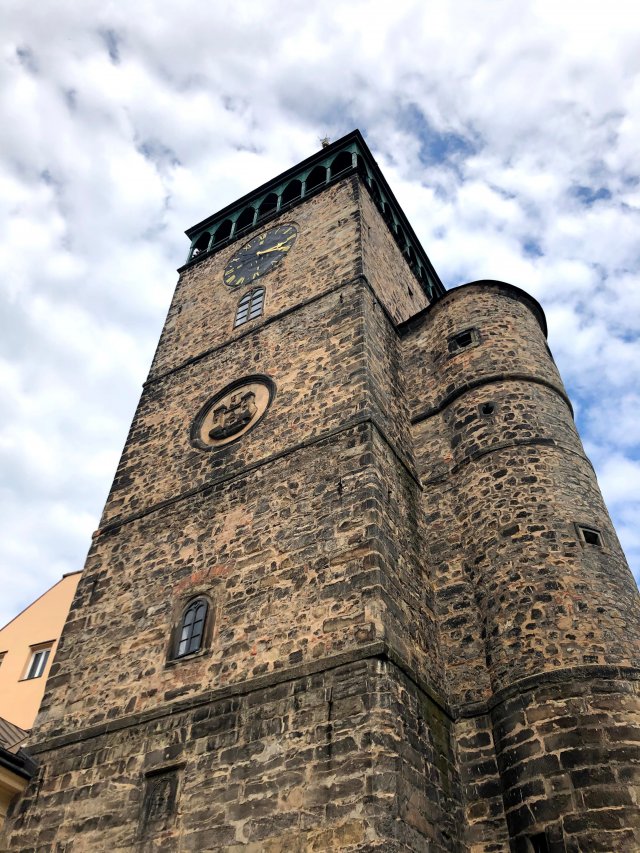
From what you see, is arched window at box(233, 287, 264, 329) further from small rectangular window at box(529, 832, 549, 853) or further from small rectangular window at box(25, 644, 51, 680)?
small rectangular window at box(529, 832, 549, 853)

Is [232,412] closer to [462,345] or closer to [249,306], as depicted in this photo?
[249,306]

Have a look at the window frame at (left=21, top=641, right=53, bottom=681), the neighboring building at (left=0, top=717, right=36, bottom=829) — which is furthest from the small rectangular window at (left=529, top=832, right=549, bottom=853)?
the window frame at (left=21, top=641, right=53, bottom=681)

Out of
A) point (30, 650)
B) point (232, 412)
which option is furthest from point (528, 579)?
point (30, 650)

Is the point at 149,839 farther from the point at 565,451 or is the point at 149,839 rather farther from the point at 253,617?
the point at 565,451

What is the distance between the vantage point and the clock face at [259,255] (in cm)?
1620

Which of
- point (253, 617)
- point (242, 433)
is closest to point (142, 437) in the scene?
point (242, 433)

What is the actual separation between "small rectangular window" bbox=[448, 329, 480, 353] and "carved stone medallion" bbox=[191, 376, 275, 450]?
10.7ft

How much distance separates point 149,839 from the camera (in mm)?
7727

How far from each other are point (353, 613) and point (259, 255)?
10.8m

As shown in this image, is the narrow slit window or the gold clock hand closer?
the narrow slit window

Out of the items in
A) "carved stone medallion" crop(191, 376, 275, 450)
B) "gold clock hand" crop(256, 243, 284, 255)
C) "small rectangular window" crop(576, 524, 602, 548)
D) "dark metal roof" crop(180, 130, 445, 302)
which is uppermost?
"dark metal roof" crop(180, 130, 445, 302)

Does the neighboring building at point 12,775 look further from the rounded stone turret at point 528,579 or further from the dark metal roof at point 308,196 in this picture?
the dark metal roof at point 308,196

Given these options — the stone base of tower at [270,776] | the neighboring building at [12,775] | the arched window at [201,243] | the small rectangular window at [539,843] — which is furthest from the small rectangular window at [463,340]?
the arched window at [201,243]

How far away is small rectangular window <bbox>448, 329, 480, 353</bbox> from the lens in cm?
1263
